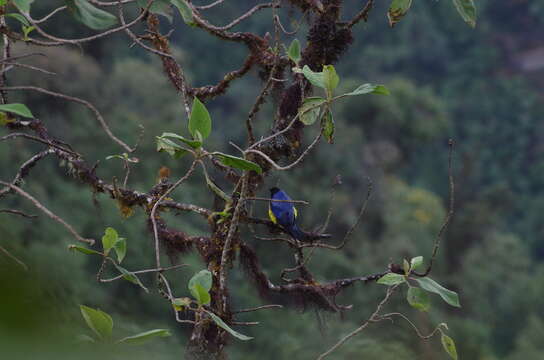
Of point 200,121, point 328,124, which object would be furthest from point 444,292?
point 200,121

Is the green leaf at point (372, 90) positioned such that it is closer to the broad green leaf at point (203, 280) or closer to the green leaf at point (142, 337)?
the broad green leaf at point (203, 280)

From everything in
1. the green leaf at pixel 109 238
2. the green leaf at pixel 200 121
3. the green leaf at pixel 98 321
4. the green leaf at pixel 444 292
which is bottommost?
the green leaf at pixel 444 292

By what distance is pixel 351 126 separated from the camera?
1620 centimetres

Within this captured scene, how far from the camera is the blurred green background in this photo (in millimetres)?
3877

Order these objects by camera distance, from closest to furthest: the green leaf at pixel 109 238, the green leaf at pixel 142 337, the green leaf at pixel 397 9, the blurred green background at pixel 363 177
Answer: the green leaf at pixel 142 337
the green leaf at pixel 109 238
the green leaf at pixel 397 9
the blurred green background at pixel 363 177

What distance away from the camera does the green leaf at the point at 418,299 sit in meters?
1.42

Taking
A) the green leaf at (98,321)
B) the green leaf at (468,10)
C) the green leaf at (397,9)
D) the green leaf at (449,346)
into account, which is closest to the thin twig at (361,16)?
the green leaf at (397,9)

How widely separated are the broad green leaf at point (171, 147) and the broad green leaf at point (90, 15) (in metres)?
0.30

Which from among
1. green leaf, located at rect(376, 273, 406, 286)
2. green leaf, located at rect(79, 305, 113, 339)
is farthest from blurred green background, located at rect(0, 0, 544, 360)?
green leaf, located at rect(79, 305, 113, 339)

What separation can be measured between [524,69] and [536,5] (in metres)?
1.86

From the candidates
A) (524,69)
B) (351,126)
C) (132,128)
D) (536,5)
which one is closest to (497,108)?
(524,69)

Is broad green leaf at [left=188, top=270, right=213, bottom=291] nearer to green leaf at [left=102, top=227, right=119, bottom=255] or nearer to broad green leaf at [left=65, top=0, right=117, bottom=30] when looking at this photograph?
green leaf at [left=102, top=227, right=119, bottom=255]

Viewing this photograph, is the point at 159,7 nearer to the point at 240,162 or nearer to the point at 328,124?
the point at 240,162

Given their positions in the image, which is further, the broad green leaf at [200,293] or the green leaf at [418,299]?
the green leaf at [418,299]
